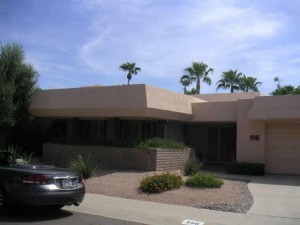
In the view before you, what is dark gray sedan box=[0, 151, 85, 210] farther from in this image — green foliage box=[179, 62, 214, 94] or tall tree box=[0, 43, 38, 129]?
green foliage box=[179, 62, 214, 94]

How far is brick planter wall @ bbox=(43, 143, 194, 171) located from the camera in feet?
59.4

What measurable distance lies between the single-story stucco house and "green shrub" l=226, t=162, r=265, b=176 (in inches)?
34.9

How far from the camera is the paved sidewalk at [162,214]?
9867 millimetres

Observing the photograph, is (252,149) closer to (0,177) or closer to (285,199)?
(285,199)

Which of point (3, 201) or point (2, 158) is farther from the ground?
point (2, 158)

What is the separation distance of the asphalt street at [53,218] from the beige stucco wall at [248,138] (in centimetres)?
1161

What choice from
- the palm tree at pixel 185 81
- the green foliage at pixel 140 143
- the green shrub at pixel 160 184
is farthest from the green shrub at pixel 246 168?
the palm tree at pixel 185 81

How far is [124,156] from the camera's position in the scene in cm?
1880

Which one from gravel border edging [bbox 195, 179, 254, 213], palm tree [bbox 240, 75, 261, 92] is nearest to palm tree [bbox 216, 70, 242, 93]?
palm tree [bbox 240, 75, 261, 92]

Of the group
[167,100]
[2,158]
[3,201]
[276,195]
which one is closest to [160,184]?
[276,195]

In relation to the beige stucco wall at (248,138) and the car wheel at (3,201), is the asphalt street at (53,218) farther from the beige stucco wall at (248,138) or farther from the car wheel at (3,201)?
the beige stucco wall at (248,138)

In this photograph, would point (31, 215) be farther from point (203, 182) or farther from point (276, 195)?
point (276, 195)

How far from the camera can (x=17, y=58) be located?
22.3m

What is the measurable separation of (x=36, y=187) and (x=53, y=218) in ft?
2.85
